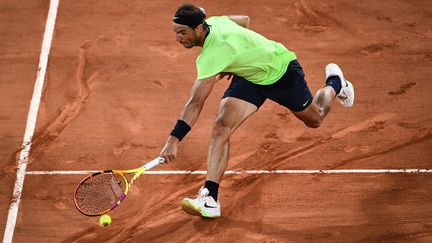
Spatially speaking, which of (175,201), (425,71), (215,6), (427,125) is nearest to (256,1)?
(215,6)

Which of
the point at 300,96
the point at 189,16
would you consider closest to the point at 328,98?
the point at 300,96

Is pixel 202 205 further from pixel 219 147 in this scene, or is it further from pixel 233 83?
pixel 233 83

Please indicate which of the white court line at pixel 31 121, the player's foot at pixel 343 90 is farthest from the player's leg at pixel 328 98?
the white court line at pixel 31 121

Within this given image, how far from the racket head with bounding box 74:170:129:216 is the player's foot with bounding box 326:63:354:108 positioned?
2.81 m

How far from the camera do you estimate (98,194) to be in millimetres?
7172

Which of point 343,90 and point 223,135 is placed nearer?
point 223,135

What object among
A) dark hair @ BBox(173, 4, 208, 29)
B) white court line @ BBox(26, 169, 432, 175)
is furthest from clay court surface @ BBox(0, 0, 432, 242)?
dark hair @ BBox(173, 4, 208, 29)

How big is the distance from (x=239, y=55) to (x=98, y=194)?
190cm

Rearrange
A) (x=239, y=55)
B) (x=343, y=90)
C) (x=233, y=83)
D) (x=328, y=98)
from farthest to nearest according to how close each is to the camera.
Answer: (x=343, y=90) → (x=328, y=98) → (x=233, y=83) → (x=239, y=55)

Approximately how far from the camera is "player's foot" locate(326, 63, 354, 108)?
848 cm

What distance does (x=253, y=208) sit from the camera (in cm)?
770

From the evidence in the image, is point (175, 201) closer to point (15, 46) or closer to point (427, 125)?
point (427, 125)

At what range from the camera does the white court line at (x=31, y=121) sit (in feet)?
25.2

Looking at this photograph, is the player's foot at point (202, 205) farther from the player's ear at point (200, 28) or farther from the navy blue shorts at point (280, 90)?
the player's ear at point (200, 28)
